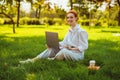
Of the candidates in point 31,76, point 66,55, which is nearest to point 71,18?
point 66,55

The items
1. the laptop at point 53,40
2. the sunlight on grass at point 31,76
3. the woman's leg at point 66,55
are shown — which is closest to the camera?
the sunlight on grass at point 31,76

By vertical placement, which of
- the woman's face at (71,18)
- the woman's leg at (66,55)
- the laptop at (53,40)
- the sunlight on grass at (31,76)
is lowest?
the sunlight on grass at (31,76)

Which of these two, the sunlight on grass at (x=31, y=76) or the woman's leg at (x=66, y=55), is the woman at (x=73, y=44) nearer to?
the woman's leg at (x=66, y=55)

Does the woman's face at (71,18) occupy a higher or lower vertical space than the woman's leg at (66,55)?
higher

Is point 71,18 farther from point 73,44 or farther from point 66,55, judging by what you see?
point 66,55

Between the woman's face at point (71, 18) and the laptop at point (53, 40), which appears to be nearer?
the woman's face at point (71, 18)

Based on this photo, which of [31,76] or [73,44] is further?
[73,44]

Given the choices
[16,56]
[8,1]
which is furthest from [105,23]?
[16,56]

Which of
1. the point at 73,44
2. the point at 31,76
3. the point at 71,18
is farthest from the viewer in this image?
the point at 73,44

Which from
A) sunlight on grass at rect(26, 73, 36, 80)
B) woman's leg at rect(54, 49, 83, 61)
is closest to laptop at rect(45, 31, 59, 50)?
woman's leg at rect(54, 49, 83, 61)

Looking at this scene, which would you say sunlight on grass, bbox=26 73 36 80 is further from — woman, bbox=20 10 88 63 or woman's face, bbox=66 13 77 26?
woman's face, bbox=66 13 77 26

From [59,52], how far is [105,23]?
39509mm

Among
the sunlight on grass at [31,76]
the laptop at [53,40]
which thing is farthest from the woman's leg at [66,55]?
the sunlight on grass at [31,76]

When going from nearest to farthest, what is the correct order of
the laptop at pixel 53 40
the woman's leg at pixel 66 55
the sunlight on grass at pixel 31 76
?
the sunlight on grass at pixel 31 76 → the woman's leg at pixel 66 55 → the laptop at pixel 53 40
